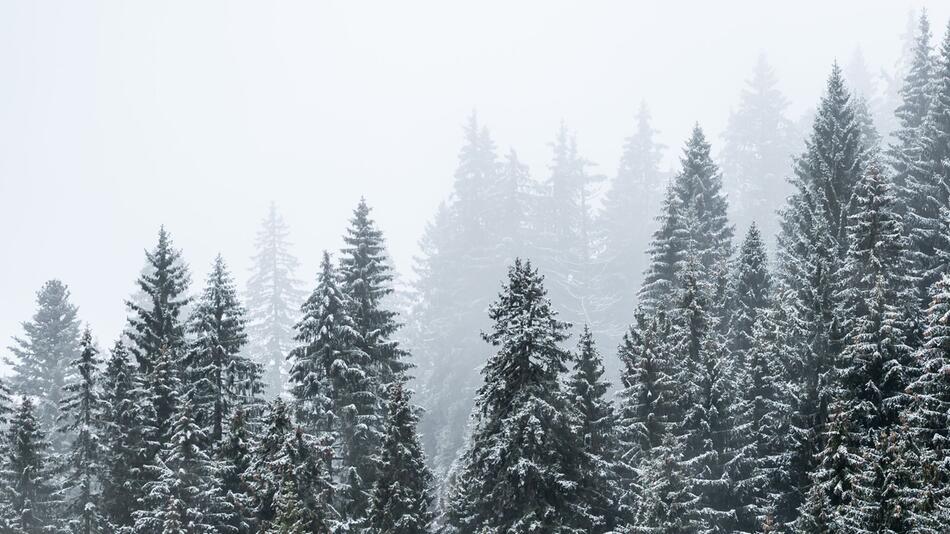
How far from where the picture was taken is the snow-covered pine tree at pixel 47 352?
52.2 meters

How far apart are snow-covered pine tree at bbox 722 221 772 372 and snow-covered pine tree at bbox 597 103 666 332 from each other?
38.7 m

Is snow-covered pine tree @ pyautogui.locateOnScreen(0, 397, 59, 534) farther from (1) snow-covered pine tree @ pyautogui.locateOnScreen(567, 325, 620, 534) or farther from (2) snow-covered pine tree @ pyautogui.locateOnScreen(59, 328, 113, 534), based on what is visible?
(1) snow-covered pine tree @ pyautogui.locateOnScreen(567, 325, 620, 534)

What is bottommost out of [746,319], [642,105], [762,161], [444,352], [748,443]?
[748,443]

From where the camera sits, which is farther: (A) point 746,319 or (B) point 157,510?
(A) point 746,319

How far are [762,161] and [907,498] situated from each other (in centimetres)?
6341

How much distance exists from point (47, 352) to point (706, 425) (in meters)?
41.5

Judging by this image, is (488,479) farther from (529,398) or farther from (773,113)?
(773,113)

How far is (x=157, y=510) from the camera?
3120cm

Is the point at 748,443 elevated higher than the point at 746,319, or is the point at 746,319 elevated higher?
the point at 746,319

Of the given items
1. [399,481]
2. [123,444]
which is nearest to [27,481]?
[123,444]

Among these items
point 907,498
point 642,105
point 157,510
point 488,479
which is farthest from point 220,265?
point 642,105

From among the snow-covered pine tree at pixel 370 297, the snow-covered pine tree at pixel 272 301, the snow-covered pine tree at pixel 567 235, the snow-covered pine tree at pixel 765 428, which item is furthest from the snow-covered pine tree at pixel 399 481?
the snow-covered pine tree at pixel 567 235

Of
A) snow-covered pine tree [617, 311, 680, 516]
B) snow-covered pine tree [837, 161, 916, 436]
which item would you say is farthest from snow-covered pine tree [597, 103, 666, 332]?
snow-covered pine tree [837, 161, 916, 436]

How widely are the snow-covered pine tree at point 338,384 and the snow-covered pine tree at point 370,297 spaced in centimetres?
65
